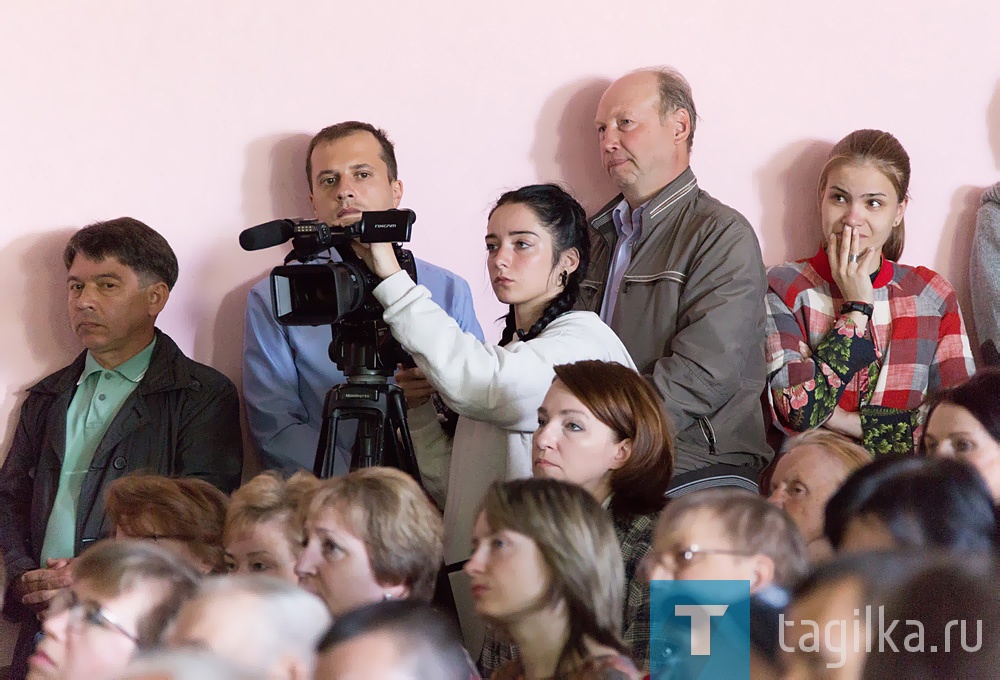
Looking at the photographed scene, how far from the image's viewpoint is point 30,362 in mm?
2779

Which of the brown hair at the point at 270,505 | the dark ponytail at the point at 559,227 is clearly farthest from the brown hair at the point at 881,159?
the brown hair at the point at 270,505

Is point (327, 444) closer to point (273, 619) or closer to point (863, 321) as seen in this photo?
point (273, 619)

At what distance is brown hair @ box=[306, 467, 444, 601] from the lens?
1.78 metres

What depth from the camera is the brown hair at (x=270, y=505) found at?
1991mm

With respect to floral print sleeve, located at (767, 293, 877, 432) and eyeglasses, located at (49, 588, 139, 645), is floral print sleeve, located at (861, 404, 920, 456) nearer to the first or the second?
floral print sleeve, located at (767, 293, 877, 432)

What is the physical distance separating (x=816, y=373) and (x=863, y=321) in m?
0.18

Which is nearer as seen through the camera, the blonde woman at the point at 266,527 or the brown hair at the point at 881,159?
the blonde woman at the point at 266,527

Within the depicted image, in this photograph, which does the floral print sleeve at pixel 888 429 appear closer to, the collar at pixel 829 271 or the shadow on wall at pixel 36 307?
the collar at pixel 829 271

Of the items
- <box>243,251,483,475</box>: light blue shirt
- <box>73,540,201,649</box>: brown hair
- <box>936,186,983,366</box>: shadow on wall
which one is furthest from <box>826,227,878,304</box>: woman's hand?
<box>73,540,201,649</box>: brown hair

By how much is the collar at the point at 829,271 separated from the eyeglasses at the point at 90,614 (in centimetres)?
200

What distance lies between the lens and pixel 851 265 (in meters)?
2.84

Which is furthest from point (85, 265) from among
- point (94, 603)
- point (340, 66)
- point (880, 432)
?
point (880, 432)

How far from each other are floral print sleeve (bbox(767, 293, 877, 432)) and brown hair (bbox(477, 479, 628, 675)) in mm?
1257

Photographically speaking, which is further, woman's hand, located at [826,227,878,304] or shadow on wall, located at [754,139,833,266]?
shadow on wall, located at [754,139,833,266]
